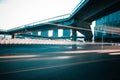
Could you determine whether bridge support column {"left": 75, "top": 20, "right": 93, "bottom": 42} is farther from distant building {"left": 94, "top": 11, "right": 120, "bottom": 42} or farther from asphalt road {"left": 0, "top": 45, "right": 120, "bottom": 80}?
asphalt road {"left": 0, "top": 45, "right": 120, "bottom": 80}

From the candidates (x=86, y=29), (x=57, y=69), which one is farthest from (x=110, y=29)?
(x=57, y=69)

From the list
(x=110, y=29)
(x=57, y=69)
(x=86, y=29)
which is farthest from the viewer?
(x=110, y=29)

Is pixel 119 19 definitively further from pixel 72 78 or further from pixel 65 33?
pixel 65 33

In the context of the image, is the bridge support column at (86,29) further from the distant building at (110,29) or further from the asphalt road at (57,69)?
the asphalt road at (57,69)

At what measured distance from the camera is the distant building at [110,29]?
53.6 m

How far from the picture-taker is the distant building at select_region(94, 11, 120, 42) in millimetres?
53562

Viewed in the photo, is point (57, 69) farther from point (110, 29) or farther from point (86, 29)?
point (110, 29)

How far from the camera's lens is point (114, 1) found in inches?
720

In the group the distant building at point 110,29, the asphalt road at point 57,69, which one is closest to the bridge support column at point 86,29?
the distant building at point 110,29

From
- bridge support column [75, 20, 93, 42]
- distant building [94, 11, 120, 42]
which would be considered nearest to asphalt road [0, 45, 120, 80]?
bridge support column [75, 20, 93, 42]

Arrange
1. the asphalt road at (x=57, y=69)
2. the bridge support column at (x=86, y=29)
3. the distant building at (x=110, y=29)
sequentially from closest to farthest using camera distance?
the asphalt road at (x=57, y=69) → the bridge support column at (x=86, y=29) → the distant building at (x=110, y=29)

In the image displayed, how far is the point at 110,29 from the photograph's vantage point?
5966cm

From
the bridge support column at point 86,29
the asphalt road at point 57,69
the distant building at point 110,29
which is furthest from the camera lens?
the distant building at point 110,29

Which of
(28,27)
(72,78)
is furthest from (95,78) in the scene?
(28,27)
